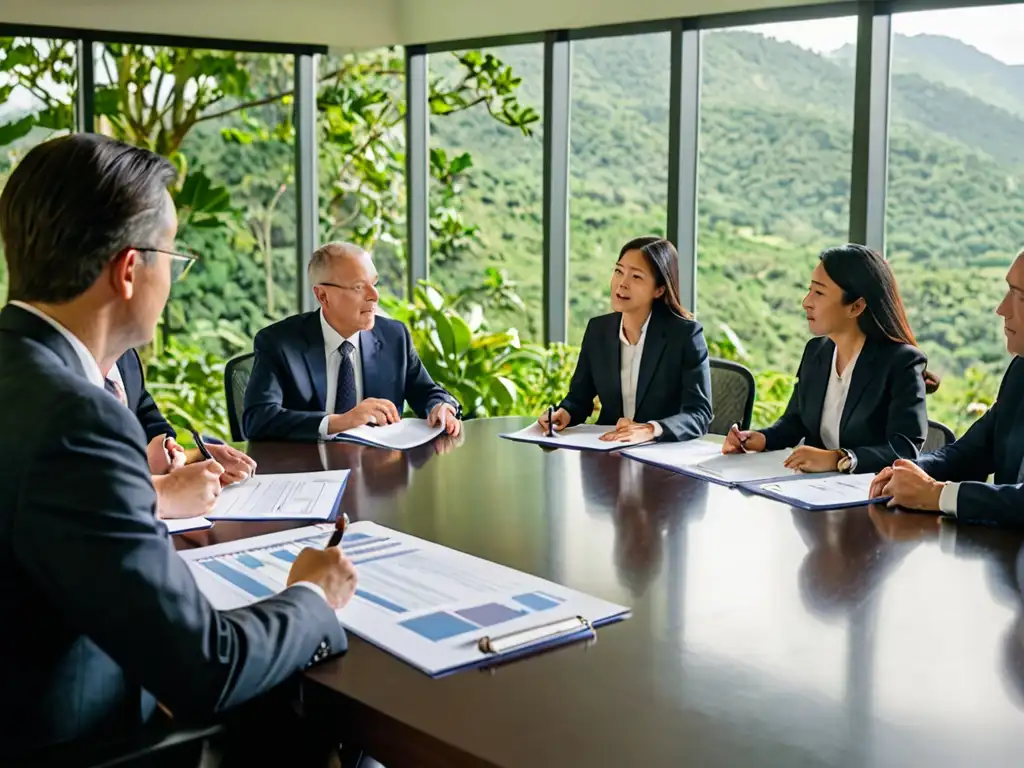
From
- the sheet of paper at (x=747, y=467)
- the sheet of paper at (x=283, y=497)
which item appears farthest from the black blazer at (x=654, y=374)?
the sheet of paper at (x=283, y=497)

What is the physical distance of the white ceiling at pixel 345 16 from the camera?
5371mm

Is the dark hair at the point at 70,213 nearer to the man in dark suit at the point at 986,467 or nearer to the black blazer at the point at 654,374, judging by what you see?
the man in dark suit at the point at 986,467

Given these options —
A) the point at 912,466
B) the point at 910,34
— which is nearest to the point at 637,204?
the point at 910,34

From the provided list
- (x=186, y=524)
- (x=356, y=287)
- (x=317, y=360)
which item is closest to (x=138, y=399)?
(x=317, y=360)

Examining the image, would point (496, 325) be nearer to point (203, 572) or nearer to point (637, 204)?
point (637, 204)

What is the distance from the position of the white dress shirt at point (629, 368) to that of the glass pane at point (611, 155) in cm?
192

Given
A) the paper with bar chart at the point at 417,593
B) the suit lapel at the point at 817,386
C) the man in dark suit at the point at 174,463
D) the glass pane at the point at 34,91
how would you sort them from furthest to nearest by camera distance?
the glass pane at the point at 34,91 → the suit lapel at the point at 817,386 → the man in dark suit at the point at 174,463 → the paper with bar chart at the point at 417,593

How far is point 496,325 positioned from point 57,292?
5.07 m

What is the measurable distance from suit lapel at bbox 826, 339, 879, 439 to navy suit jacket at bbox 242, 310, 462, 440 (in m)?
1.23

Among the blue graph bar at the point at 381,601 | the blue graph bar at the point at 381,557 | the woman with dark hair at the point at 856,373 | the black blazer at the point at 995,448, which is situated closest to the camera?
the blue graph bar at the point at 381,601

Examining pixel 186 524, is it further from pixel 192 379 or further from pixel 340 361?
pixel 192 379

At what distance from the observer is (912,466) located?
7.82 feet

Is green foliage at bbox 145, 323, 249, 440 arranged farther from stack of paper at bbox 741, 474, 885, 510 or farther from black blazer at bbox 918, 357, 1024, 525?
black blazer at bbox 918, 357, 1024, 525

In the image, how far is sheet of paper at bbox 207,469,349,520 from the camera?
2238 millimetres
